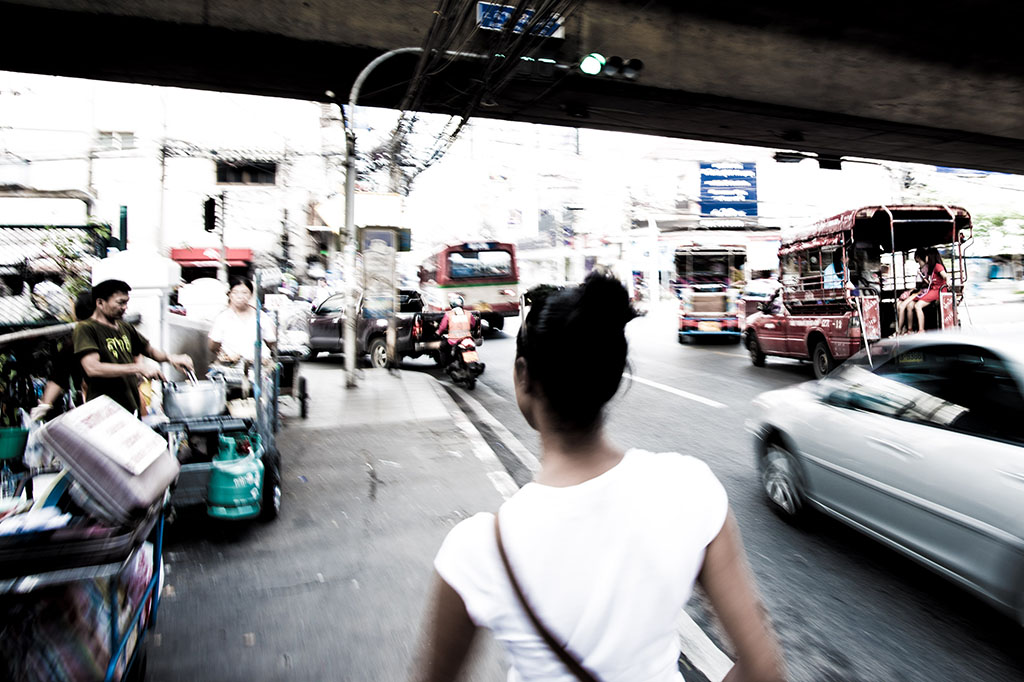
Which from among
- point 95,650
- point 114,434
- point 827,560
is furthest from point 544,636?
point 827,560

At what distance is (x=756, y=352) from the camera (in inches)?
538

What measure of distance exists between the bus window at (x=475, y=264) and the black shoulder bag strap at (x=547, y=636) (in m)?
21.8

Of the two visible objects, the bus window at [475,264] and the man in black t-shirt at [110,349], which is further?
the bus window at [475,264]

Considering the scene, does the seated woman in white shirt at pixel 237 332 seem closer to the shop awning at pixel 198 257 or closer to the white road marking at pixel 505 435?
the white road marking at pixel 505 435

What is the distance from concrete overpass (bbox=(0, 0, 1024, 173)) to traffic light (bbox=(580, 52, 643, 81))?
A: 424mm

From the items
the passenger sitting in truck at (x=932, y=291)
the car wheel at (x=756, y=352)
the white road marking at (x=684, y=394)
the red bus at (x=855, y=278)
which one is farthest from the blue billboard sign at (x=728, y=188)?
the white road marking at (x=684, y=394)

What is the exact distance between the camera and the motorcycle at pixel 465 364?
37.7 ft

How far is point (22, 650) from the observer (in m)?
2.13

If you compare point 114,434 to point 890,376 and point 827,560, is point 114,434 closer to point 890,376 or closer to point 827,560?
point 827,560

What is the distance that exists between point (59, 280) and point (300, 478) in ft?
10.4

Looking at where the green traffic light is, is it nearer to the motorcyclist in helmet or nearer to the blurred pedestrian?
the motorcyclist in helmet

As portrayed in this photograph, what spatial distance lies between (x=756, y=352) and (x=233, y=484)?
38.0 feet

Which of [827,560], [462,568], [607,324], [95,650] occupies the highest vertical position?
Result: [607,324]

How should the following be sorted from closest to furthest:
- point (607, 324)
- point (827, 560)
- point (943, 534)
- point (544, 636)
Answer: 1. point (544, 636)
2. point (607, 324)
3. point (943, 534)
4. point (827, 560)
